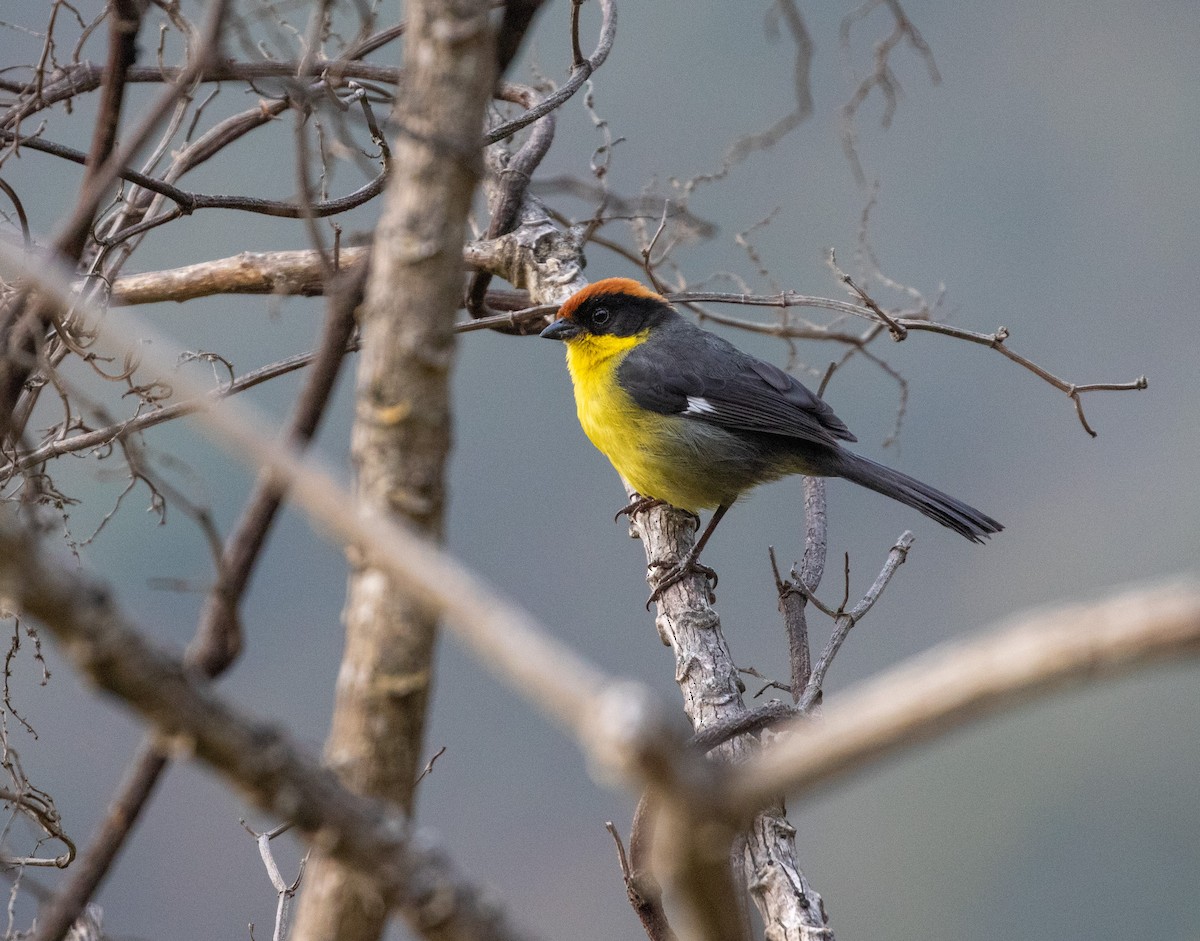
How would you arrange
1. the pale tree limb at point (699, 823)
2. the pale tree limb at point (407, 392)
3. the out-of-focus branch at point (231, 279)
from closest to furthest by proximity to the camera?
the pale tree limb at point (699, 823), the pale tree limb at point (407, 392), the out-of-focus branch at point (231, 279)

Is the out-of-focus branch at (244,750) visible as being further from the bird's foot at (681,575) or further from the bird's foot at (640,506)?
the bird's foot at (640,506)

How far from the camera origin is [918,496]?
3996mm

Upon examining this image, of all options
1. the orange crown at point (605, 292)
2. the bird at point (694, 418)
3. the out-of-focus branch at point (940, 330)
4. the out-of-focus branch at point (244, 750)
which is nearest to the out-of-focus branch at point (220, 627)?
the out-of-focus branch at point (244, 750)

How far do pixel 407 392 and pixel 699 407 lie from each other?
3.03m

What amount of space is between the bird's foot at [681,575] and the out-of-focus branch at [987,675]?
223cm

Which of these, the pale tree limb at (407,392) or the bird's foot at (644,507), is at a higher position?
the bird's foot at (644,507)

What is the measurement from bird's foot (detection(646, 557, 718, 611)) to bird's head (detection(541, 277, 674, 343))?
876mm

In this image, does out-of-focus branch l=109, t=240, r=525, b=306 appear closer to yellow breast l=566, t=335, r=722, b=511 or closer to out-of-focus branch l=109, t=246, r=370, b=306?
out-of-focus branch l=109, t=246, r=370, b=306

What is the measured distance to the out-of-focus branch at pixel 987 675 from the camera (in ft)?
2.35

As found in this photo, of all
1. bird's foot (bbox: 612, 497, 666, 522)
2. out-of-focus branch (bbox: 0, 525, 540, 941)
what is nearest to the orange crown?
bird's foot (bbox: 612, 497, 666, 522)

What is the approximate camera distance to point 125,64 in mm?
1658

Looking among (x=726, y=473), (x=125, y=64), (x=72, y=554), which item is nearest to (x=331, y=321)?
(x=125, y=64)

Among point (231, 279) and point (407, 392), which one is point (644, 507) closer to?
point (231, 279)

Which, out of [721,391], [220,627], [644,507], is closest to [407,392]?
[220,627]
